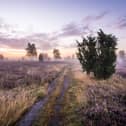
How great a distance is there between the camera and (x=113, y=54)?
2792cm

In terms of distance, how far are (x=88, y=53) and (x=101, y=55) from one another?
7.22 feet

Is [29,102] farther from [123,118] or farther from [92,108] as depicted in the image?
[123,118]

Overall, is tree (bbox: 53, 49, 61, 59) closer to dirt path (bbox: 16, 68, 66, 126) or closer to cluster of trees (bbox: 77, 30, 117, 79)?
cluster of trees (bbox: 77, 30, 117, 79)

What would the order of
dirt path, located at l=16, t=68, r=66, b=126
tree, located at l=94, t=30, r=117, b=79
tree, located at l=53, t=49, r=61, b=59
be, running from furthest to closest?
tree, located at l=53, t=49, r=61, b=59, tree, located at l=94, t=30, r=117, b=79, dirt path, located at l=16, t=68, r=66, b=126

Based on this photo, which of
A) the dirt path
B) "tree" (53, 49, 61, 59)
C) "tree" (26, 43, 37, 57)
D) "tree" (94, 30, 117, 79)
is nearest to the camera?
the dirt path

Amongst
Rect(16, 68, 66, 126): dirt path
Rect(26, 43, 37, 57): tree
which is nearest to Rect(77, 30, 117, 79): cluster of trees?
Rect(16, 68, 66, 126): dirt path

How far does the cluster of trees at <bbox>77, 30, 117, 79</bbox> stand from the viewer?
90.9ft

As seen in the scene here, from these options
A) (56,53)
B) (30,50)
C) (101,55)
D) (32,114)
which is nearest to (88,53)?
(101,55)

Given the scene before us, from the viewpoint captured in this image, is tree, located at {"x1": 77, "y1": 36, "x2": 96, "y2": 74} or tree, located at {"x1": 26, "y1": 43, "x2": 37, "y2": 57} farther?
tree, located at {"x1": 26, "y1": 43, "x2": 37, "y2": 57}

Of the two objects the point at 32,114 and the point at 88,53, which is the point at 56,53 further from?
the point at 32,114

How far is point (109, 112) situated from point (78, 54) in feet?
65.2

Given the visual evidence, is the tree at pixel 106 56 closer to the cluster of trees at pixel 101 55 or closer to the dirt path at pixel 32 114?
the cluster of trees at pixel 101 55

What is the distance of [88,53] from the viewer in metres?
29.4

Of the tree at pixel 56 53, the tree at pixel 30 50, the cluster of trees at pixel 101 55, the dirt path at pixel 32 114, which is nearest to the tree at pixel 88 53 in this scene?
the cluster of trees at pixel 101 55
